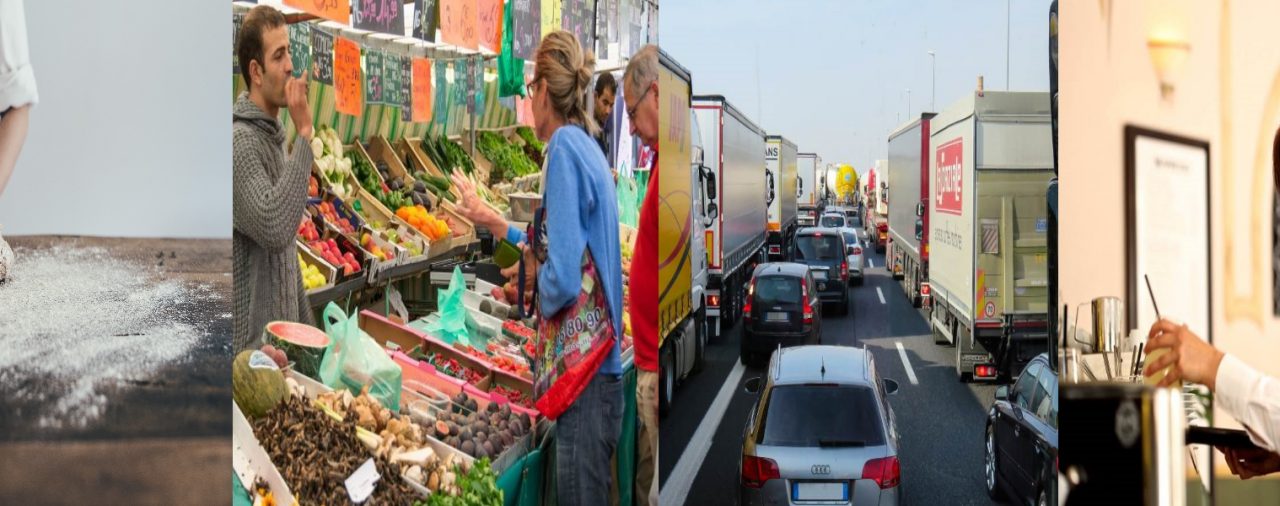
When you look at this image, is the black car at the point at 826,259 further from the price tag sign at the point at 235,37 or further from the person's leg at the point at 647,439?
the price tag sign at the point at 235,37

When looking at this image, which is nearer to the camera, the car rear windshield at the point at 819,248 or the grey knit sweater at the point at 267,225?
the grey knit sweater at the point at 267,225

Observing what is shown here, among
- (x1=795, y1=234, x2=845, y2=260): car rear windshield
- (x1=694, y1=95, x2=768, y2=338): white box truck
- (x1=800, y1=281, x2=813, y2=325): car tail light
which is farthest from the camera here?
(x1=795, y1=234, x2=845, y2=260): car rear windshield

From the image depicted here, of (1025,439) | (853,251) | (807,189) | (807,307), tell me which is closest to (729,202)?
(807,189)

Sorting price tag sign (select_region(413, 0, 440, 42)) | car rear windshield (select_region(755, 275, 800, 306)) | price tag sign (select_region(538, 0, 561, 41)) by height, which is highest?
price tag sign (select_region(538, 0, 561, 41))

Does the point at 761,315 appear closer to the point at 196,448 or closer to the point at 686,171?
the point at 686,171

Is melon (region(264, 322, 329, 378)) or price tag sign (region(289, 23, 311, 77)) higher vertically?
price tag sign (region(289, 23, 311, 77))

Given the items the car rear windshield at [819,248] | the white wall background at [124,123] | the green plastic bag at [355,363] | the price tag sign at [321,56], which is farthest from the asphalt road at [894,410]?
the white wall background at [124,123]

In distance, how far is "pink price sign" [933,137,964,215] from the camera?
11.3ft

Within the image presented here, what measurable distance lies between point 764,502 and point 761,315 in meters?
0.60

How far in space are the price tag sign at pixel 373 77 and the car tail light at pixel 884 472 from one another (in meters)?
1.72

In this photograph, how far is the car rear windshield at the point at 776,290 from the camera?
155 inches

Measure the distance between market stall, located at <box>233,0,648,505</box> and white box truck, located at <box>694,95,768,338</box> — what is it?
2.48 ft

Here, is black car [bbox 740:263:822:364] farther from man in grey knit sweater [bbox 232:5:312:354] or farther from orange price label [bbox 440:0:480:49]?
man in grey knit sweater [bbox 232:5:312:354]

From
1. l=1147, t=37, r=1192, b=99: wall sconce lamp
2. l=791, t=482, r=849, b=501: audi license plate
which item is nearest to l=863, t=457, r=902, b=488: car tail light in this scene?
l=791, t=482, r=849, b=501: audi license plate
